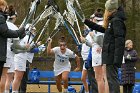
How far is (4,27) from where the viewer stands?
364 inches

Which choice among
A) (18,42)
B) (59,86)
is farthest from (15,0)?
(18,42)

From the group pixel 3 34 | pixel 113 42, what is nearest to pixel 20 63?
pixel 3 34

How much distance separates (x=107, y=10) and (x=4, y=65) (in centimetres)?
250

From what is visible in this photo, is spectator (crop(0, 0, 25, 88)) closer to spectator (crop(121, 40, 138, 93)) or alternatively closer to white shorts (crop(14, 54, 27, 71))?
white shorts (crop(14, 54, 27, 71))

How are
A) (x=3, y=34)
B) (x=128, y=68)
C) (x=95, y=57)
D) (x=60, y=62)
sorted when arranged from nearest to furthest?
(x=3, y=34) < (x=95, y=57) < (x=128, y=68) < (x=60, y=62)

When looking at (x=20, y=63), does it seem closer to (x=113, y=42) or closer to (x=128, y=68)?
(x=128, y=68)

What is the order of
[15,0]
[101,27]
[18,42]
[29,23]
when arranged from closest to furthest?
[101,27] < [18,42] < [29,23] < [15,0]

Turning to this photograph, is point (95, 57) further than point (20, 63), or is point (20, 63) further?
point (20, 63)

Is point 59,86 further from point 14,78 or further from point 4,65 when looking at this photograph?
point 4,65

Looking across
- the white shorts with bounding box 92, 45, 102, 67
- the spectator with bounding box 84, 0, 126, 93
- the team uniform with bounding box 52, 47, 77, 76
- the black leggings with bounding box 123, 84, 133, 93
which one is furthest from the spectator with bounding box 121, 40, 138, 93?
the spectator with bounding box 84, 0, 126, 93

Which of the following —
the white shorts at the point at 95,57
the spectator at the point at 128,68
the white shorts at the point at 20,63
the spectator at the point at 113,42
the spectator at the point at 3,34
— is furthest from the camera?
the spectator at the point at 128,68

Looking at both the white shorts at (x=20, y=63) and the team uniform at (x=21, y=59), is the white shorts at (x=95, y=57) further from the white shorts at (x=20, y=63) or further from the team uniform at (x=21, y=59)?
the white shorts at (x=20, y=63)

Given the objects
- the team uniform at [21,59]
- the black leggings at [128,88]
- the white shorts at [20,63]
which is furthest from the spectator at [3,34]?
the black leggings at [128,88]

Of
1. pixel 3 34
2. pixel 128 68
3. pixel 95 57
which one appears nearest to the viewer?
pixel 3 34
